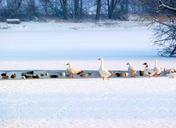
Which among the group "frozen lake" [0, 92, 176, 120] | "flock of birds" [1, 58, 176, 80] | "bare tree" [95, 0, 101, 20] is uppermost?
"bare tree" [95, 0, 101, 20]

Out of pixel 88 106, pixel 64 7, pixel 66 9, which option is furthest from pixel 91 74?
pixel 64 7

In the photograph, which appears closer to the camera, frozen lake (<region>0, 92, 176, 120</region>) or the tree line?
frozen lake (<region>0, 92, 176, 120</region>)

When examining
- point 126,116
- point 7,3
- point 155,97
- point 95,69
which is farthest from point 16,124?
point 7,3

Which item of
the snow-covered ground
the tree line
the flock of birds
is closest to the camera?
the snow-covered ground

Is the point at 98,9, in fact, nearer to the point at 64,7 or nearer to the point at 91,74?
the point at 64,7

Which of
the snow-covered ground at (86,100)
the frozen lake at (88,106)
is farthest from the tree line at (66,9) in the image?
the frozen lake at (88,106)

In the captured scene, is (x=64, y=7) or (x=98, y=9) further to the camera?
(x=64, y=7)

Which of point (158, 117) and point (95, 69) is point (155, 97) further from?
point (95, 69)

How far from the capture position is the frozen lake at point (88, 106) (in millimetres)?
12727

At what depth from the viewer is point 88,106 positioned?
13.7 meters

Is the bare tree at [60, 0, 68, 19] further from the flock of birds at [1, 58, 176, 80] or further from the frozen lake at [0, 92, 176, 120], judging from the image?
Answer: the frozen lake at [0, 92, 176, 120]

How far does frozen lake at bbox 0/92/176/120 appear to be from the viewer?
41.8ft

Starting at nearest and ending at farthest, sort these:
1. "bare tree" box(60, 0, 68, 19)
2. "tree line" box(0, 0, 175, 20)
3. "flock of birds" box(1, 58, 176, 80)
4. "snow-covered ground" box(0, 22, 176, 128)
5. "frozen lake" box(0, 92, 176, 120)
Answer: "snow-covered ground" box(0, 22, 176, 128) < "frozen lake" box(0, 92, 176, 120) < "flock of birds" box(1, 58, 176, 80) < "tree line" box(0, 0, 175, 20) < "bare tree" box(60, 0, 68, 19)

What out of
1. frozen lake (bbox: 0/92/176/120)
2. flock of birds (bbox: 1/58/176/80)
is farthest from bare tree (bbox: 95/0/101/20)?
frozen lake (bbox: 0/92/176/120)
